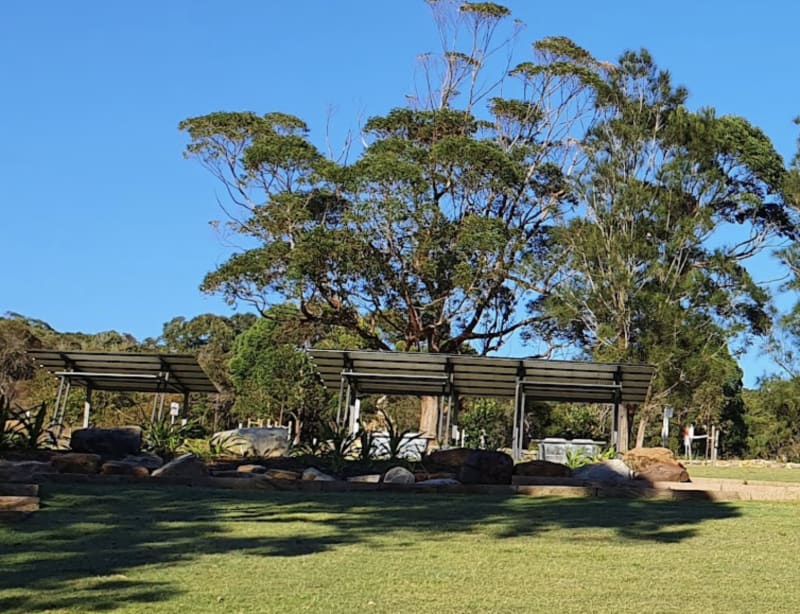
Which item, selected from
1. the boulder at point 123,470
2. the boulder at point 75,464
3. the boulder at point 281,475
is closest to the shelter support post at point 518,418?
the boulder at point 281,475

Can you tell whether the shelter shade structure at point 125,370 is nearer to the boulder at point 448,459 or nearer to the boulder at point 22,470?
the boulder at point 448,459

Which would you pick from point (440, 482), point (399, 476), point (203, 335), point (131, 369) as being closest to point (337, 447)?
point (399, 476)

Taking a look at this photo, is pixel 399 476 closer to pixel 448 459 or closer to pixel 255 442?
pixel 448 459

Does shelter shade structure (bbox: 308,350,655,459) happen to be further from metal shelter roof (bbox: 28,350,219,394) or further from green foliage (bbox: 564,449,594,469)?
metal shelter roof (bbox: 28,350,219,394)

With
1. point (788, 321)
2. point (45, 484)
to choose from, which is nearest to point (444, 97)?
point (788, 321)

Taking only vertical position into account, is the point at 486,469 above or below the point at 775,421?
below

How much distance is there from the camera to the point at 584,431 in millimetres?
39375

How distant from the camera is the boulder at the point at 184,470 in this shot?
10227 mm

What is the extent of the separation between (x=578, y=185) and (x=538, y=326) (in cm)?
463

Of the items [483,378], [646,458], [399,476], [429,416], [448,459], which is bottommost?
[399,476]

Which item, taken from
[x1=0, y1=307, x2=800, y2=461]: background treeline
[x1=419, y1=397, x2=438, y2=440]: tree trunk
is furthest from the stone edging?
[x1=0, y1=307, x2=800, y2=461]: background treeline

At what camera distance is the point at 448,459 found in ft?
40.4

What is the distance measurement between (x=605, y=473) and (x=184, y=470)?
4.81m

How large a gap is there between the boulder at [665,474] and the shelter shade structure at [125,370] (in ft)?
27.5
